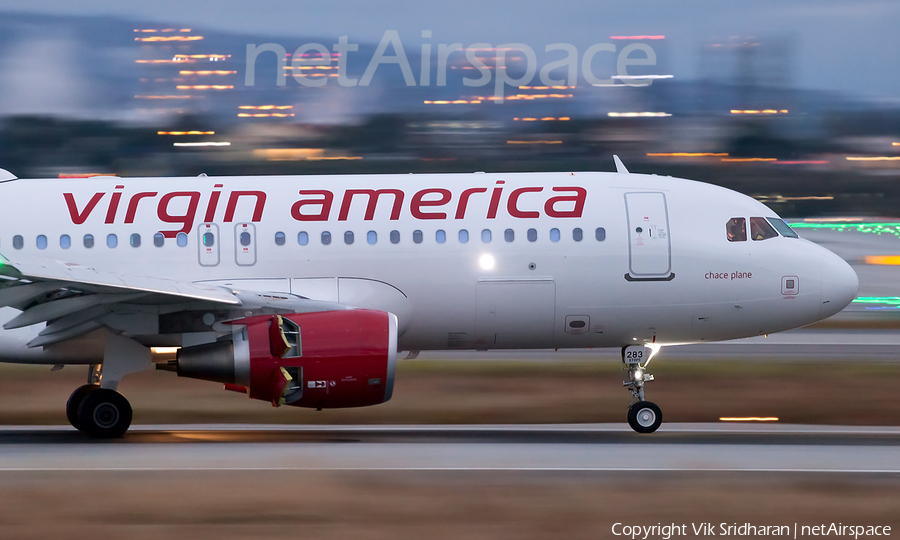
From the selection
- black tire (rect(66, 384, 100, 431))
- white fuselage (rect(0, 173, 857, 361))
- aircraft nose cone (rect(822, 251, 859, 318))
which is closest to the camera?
white fuselage (rect(0, 173, 857, 361))

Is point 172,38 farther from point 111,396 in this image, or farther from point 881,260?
point 111,396

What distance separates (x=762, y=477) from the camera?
11.9 metres

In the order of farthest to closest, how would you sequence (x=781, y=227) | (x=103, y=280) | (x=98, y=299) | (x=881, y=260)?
(x=881, y=260)
(x=781, y=227)
(x=98, y=299)
(x=103, y=280)

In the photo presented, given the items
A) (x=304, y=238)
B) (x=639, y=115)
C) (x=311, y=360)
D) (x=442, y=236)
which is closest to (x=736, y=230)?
(x=442, y=236)

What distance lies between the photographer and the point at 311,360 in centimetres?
1396

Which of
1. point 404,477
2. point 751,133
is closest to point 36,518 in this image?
point 404,477

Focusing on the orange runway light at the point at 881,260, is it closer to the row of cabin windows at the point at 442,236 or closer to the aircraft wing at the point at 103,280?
the row of cabin windows at the point at 442,236

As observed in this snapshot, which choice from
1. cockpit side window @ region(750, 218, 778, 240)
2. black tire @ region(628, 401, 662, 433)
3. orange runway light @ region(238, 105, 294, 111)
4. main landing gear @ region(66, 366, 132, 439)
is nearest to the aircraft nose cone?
cockpit side window @ region(750, 218, 778, 240)

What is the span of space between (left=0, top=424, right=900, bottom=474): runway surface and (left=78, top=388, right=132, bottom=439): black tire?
217 millimetres

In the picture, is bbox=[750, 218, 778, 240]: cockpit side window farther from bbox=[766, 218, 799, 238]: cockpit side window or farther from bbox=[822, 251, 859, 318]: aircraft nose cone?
bbox=[822, 251, 859, 318]: aircraft nose cone

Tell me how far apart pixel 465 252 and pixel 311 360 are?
10.3 ft

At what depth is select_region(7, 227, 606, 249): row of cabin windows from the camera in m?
15.8

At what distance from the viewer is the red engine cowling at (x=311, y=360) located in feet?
45.9

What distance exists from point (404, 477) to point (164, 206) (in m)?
6.59
